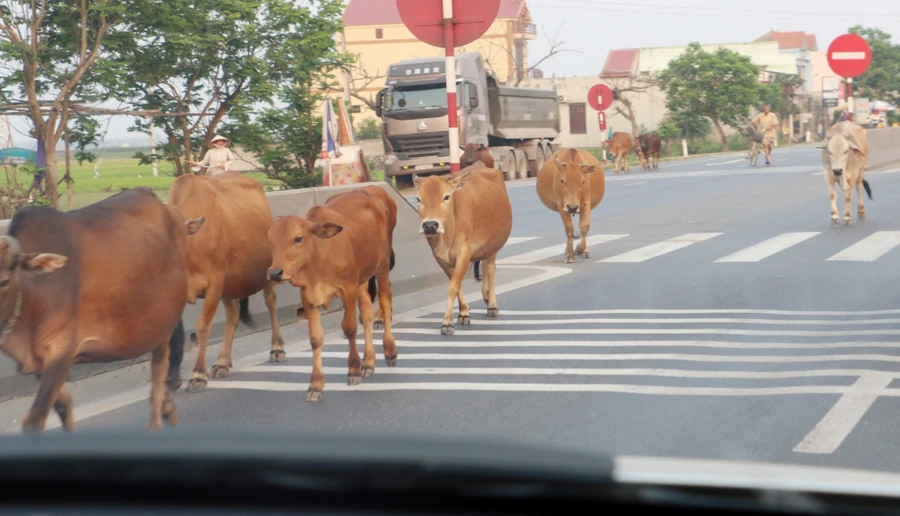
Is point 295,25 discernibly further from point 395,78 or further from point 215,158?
point 395,78

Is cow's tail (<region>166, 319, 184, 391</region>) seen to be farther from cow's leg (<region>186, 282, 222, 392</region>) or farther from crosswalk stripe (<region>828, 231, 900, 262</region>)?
crosswalk stripe (<region>828, 231, 900, 262</region>)

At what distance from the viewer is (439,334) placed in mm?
9969

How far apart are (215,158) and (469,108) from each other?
1537cm

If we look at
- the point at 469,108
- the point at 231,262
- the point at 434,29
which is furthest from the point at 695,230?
the point at 469,108

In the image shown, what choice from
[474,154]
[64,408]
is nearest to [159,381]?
[64,408]

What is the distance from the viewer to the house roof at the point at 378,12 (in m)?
91.0

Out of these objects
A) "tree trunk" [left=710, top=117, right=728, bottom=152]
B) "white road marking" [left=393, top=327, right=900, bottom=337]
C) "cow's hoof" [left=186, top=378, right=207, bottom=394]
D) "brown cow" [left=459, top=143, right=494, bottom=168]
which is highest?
"brown cow" [left=459, top=143, right=494, bottom=168]

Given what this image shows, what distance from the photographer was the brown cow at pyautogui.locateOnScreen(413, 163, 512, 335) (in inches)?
393

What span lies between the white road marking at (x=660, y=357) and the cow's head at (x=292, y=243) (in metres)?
1.17

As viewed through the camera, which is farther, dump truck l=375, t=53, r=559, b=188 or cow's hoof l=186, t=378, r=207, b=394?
dump truck l=375, t=53, r=559, b=188

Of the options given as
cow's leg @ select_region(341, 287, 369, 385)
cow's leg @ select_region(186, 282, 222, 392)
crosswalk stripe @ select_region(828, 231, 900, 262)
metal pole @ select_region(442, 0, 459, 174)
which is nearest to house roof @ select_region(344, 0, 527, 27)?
crosswalk stripe @ select_region(828, 231, 900, 262)

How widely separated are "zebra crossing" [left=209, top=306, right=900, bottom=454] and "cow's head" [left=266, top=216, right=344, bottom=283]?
0.84 m

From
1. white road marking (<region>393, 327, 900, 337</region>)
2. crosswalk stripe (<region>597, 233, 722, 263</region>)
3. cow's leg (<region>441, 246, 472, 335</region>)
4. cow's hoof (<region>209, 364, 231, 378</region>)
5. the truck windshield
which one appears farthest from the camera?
the truck windshield

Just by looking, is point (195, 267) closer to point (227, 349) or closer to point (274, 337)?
point (227, 349)
